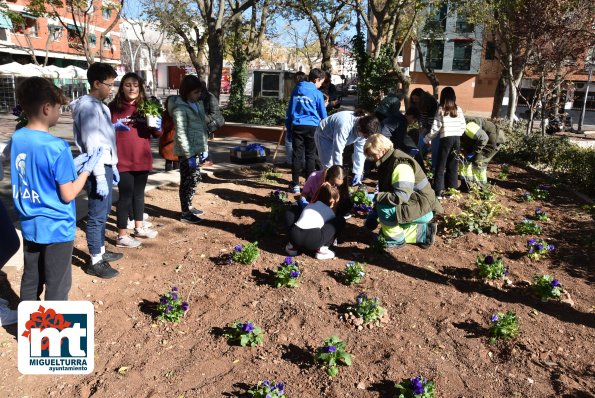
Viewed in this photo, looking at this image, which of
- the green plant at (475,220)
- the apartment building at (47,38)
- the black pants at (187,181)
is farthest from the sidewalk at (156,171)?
the apartment building at (47,38)

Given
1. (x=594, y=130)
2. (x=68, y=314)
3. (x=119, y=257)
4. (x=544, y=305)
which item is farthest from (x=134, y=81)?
(x=594, y=130)

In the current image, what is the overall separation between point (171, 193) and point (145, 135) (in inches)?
93.0

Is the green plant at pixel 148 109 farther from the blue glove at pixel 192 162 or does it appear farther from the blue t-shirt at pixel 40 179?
the blue t-shirt at pixel 40 179

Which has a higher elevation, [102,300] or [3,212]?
[3,212]

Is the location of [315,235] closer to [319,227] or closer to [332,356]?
[319,227]

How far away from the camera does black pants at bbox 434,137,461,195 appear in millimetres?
6508

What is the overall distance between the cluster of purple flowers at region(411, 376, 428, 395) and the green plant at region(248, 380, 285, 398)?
708mm

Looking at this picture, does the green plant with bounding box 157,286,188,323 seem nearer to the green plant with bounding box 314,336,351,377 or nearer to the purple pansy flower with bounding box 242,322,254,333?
the purple pansy flower with bounding box 242,322,254,333

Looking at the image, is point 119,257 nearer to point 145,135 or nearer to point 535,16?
point 145,135

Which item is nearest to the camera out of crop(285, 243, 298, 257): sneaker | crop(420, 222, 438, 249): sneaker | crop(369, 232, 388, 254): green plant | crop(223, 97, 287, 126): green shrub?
crop(285, 243, 298, 257): sneaker

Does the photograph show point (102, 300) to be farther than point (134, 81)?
No

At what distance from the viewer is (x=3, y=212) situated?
3.21 m

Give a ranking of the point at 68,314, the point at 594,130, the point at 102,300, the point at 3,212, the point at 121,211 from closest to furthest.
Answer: the point at 68,314 < the point at 3,212 < the point at 102,300 < the point at 121,211 < the point at 594,130

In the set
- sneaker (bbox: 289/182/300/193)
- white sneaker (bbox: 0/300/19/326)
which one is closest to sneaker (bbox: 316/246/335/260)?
sneaker (bbox: 289/182/300/193)
